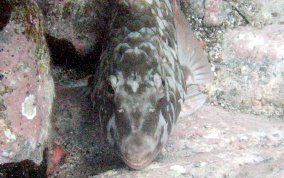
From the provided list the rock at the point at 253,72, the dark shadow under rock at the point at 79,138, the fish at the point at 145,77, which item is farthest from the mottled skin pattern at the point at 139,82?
the rock at the point at 253,72

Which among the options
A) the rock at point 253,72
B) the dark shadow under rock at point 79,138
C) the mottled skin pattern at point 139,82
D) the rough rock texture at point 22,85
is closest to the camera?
the rough rock texture at point 22,85

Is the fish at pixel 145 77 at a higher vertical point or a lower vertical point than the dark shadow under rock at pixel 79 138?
higher

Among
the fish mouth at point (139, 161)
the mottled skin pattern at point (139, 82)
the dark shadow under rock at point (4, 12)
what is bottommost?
the fish mouth at point (139, 161)

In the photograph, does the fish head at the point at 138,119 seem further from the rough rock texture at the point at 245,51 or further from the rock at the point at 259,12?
the rock at the point at 259,12

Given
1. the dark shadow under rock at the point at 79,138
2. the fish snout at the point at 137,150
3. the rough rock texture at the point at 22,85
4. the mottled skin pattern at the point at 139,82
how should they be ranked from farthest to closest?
the dark shadow under rock at the point at 79,138 → the mottled skin pattern at the point at 139,82 → the fish snout at the point at 137,150 → the rough rock texture at the point at 22,85

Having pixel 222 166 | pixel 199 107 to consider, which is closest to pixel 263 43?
pixel 199 107

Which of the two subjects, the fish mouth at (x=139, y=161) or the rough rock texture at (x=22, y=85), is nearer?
the rough rock texture at (x=22, y=85)

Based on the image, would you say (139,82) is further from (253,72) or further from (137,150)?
(253,72)

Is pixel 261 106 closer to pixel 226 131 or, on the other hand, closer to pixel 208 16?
pixel 226 131
